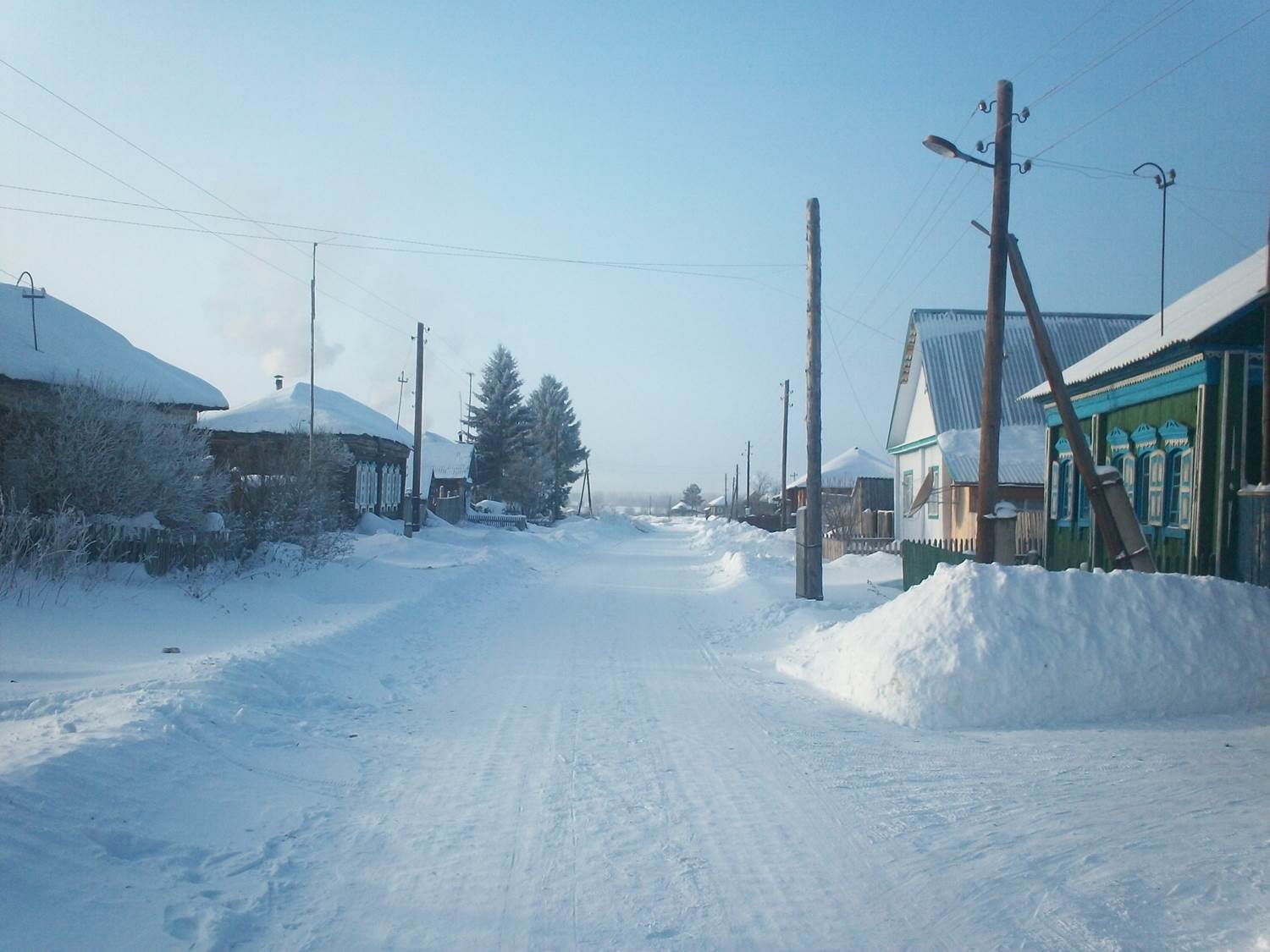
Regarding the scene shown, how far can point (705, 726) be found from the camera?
773 cm

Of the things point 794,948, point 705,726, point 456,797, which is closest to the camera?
point 794,948

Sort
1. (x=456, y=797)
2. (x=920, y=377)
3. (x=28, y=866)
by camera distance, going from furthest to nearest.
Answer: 1. (x=920, y=377)
2. (x=456, y=797)
3. (x=28, y=866)

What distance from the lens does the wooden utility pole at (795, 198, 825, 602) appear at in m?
16.4

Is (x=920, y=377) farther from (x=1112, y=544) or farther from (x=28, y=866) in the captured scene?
(x=28, y=866)

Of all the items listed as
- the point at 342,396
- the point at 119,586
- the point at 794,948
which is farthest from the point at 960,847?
the point at 342,396

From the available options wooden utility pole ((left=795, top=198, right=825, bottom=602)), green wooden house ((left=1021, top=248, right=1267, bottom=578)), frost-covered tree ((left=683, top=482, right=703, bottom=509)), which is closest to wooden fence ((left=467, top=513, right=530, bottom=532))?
wooden utility pole ((left=795, top=198, right=825, bottom=602))

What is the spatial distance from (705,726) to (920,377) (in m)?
24.4

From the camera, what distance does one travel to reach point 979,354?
28953 mm

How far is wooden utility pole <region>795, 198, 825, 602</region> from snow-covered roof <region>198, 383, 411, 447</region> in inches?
725

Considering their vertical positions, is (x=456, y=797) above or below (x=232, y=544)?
below

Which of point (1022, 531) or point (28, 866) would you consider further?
point (1022, 531)

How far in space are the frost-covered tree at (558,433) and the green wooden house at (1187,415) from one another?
→ 182 ft

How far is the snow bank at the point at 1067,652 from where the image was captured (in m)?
7.94

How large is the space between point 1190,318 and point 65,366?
763 inches
